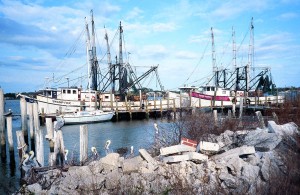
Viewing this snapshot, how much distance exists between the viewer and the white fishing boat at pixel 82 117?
3441 cm

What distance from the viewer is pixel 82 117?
3503 cm

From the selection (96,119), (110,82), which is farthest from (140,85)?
(96,119)

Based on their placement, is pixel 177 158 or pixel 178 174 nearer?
pixel 178 174

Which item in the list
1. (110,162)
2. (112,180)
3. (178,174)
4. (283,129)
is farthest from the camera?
(283,129)

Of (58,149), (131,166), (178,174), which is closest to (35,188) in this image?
(131,166)

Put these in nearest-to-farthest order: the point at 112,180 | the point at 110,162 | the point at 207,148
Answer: the point at 112,180, the point at 110,162, the point at 207,148

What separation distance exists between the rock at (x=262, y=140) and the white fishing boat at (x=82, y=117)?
27.0m

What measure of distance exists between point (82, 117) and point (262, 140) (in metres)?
27.8

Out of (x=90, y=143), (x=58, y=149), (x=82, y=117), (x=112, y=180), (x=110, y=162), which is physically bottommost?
(x=90, y=143)

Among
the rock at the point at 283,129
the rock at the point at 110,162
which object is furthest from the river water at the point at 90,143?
the rock at the point at 283,129

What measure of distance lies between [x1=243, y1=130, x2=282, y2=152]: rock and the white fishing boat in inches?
1064

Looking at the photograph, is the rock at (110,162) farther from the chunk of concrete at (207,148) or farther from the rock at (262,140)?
the rock at (262,140)

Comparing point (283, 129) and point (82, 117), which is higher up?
point (283, 129)

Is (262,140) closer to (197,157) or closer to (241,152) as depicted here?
(241,152)
